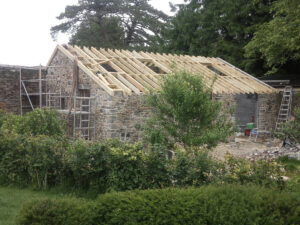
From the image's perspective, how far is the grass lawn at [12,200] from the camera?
4944mm

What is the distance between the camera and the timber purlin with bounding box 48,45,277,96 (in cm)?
1123

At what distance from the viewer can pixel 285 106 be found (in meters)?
16.2

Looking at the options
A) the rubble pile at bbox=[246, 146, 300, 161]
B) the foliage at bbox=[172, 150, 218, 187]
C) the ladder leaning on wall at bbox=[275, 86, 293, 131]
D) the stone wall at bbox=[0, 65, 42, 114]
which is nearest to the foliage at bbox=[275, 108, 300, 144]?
the rubble pile at bbox=[246, 146, 300, 161]

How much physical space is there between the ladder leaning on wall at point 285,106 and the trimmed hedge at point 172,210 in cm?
1259

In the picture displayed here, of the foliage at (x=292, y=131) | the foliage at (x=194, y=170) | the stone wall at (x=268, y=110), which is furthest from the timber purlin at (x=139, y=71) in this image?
the foliage at (x=194, y=170)

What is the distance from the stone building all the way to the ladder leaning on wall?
37cm

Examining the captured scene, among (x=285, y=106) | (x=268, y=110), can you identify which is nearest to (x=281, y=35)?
(x=285, y=106)

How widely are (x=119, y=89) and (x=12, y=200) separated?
572cm

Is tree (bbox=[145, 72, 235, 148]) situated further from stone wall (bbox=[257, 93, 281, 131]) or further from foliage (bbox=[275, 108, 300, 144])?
stone wall (bbox=[257, 93, 281, 131])

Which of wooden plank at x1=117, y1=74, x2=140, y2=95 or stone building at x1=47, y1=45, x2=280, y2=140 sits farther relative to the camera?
wooden plank at x1=117, y1=74, x2=140, y2=95

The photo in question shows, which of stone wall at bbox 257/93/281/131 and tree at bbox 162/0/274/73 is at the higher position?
tree at bbox 162/0/274/73

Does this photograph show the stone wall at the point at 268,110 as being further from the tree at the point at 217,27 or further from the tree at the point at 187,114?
the tree at the point at 187,114

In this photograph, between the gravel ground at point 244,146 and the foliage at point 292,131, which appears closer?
the foliage at point 292,131

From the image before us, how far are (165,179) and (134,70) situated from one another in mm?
7945
